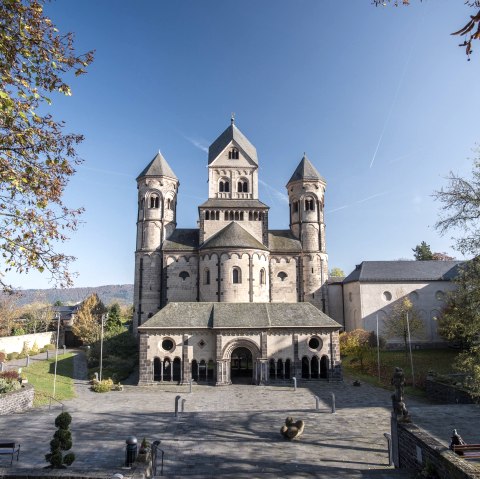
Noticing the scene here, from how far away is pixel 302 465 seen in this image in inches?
543

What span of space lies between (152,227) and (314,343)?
926 inches

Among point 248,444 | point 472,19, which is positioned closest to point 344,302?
point 248,444

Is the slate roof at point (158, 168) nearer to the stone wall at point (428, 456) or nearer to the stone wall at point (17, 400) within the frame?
the stone wall at point (17, 400)

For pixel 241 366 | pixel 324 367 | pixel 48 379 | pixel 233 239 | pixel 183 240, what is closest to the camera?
pixel 48 379

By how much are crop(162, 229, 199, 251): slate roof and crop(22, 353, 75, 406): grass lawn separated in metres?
16.7

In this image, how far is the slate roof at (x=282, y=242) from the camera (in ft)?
151

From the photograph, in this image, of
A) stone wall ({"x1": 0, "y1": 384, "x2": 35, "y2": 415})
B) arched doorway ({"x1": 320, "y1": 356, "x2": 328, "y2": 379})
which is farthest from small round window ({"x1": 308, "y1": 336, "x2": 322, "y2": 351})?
stone wall ({"x1": 0, "y1": 384, "x2": 35, "y2": 415})

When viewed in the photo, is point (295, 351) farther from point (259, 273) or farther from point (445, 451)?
point (445, 451)

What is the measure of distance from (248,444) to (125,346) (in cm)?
2599

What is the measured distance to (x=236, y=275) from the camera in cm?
4100

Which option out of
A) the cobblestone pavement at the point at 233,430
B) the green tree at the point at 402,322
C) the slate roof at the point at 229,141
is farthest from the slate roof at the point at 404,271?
the cobblestone pavement at the point at 233,430

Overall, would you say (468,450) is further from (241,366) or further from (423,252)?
(423,252)

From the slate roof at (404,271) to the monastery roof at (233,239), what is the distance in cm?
1505

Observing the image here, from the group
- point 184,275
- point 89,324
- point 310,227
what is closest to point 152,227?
point 184,275
